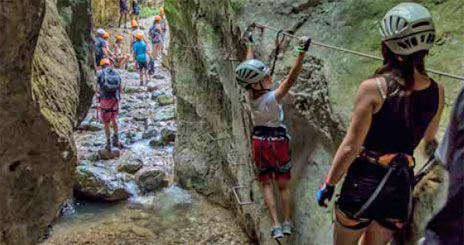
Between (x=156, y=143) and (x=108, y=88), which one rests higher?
(x=108, y=88)

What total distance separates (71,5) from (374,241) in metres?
11.6

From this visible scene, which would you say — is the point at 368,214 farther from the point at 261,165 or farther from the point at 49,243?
the point at 49,243

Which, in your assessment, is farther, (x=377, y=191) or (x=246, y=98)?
(x=246, y=98)

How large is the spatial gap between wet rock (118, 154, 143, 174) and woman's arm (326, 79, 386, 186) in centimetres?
938

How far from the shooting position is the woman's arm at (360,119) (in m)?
2.70

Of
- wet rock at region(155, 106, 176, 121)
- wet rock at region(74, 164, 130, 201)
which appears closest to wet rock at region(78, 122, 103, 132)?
wet rock at region(155, 106, 176, 121)

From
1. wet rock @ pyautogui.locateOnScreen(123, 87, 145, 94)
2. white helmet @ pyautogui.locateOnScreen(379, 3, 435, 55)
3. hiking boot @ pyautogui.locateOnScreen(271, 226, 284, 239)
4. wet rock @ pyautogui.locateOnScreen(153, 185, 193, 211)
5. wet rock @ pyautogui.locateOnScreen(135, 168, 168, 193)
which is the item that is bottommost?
wet rock @ pyautogui.locateOnScreen(153, 185, 193, 211)

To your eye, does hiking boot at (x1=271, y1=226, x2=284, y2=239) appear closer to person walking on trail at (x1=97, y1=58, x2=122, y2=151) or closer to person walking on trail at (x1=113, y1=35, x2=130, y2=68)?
person walking on trail at (x1=97, y1=58, x2=122, y2=151)

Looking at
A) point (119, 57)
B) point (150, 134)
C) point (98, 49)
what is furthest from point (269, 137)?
point (119, 57)

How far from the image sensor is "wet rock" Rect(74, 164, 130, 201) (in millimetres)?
10336

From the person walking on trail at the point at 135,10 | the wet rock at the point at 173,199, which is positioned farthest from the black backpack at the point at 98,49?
the person walking on trail at the point at 135,10

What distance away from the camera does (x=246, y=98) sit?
6930mm

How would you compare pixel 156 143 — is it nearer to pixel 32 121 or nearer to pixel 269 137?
pixel 32 121

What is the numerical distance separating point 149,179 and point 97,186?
4.11 feet
